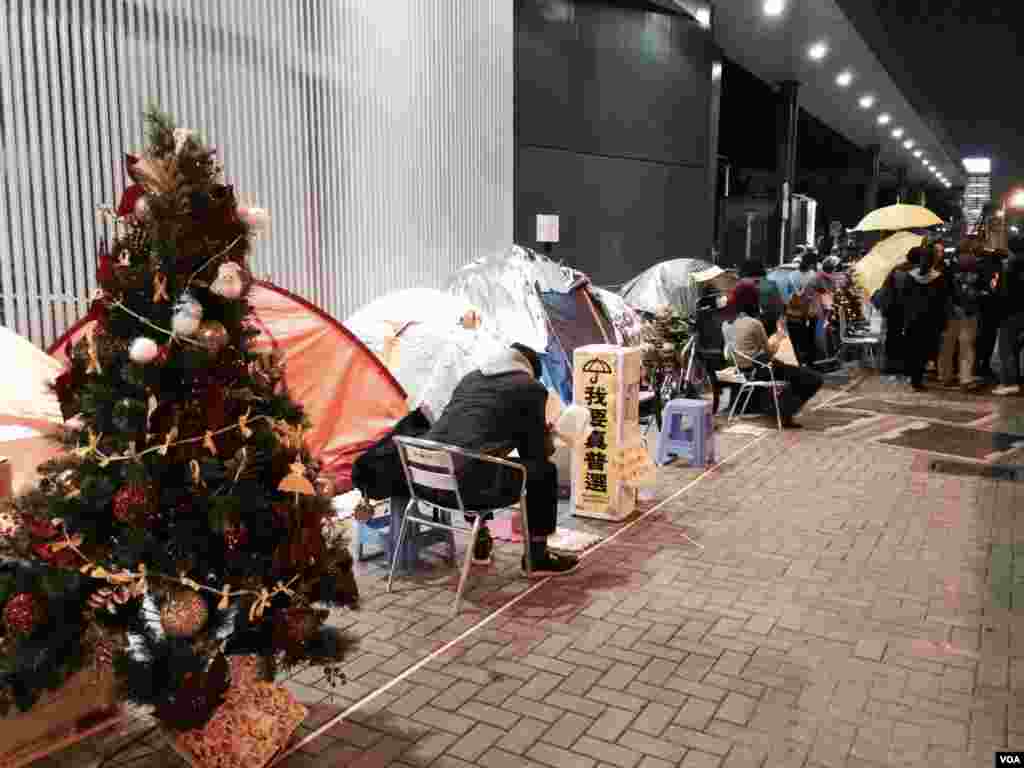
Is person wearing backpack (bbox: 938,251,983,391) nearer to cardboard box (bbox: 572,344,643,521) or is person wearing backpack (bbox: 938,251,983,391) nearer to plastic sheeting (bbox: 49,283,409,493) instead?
cardboard box (bbox: 572,344,643,521)

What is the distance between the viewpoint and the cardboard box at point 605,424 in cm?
562

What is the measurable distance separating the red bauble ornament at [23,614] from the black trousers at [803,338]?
9.91 metres

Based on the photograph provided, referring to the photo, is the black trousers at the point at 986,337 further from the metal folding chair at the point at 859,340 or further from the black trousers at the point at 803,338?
the black trousers at the point at 803,338

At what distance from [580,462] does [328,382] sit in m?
1.80

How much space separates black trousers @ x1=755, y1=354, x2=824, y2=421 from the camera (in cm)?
867

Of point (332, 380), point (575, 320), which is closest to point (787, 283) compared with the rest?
point (575, 320)

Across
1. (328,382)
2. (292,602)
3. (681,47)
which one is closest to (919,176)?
(681,47)

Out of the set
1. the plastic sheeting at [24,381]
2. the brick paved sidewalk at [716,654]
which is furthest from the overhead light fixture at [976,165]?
the plastic sheeting at [24,381]

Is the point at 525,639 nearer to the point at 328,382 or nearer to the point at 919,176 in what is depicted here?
the point at 328,382

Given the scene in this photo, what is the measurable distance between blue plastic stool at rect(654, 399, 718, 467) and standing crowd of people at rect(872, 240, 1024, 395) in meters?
5.06

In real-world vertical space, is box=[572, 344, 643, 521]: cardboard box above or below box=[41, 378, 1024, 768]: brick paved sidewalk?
above

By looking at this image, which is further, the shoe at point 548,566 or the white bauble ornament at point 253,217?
the shoe at point 548,566

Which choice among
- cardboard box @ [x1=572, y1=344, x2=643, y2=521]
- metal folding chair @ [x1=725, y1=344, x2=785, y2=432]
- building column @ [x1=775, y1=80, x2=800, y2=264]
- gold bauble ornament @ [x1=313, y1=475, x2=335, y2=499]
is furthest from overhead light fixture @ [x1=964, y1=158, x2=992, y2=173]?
gold bauble ornament @ [x1=313, y1=475, x2=335, y2=499]

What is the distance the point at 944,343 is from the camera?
11.3m
